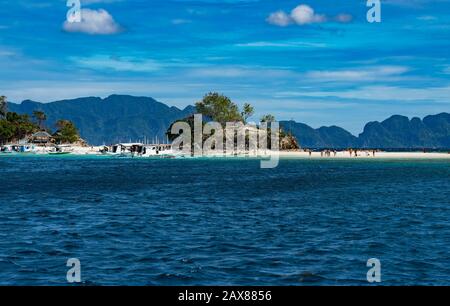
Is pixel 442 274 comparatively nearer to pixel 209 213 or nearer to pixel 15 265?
pixel 15 265

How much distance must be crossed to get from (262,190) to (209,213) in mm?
27927

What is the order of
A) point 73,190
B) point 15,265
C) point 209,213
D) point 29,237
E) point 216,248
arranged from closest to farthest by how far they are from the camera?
point 15,265 < point 216,248 < point 29,237 < point 209,213 < point 73,190

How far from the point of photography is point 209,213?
48.1 meters

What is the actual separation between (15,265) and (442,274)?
1936cm

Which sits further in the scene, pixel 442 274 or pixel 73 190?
pixel 73 190

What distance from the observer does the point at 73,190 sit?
74250 mm
